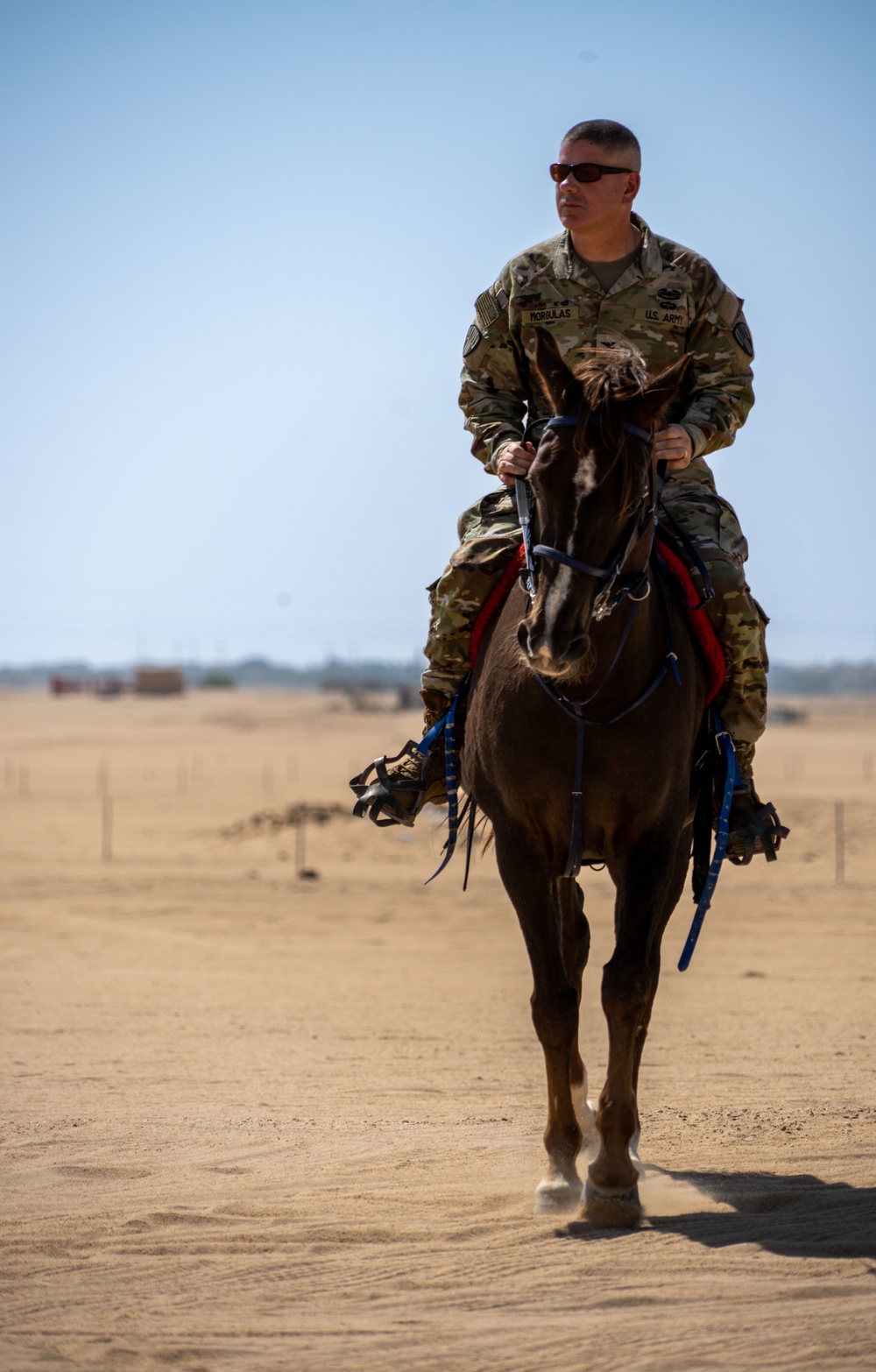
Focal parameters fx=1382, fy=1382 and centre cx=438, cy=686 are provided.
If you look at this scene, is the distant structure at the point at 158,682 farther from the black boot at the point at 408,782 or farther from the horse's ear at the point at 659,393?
the horse's ear at the point at 659,393

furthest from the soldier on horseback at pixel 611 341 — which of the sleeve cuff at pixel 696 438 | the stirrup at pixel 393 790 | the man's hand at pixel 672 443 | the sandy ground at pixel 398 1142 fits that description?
the sandy ground at pixel 398 1142

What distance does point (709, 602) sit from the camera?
6137 millimetres

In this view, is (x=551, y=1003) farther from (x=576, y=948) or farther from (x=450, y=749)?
(x=450, y=749)

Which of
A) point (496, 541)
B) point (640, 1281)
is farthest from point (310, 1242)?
point (496, 541)

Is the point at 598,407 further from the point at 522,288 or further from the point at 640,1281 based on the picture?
the point at 640,1281

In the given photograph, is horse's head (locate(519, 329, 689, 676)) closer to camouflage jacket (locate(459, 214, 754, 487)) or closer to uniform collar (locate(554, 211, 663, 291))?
camouflage jacket (locate(459, 214, 754, 487))

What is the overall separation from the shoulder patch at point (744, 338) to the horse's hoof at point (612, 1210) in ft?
12.1

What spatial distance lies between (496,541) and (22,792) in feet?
98.2

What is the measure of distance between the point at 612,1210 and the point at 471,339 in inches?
156

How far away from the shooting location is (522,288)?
638cm

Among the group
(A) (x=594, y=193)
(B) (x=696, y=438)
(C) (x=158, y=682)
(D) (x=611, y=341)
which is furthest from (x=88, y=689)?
(B) (x=696, y=438)

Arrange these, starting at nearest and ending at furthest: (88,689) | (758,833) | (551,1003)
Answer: (551,1003)
(758,833)
(88,689)

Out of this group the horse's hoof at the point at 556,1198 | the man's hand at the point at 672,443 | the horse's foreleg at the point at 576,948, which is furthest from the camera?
the horse's foreleg at the point at 576,948

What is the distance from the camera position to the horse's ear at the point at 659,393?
200 inches
